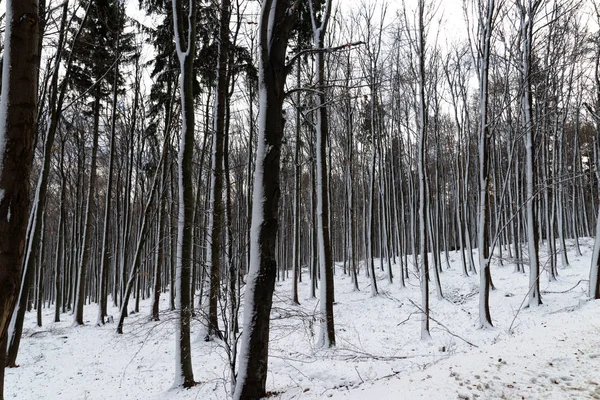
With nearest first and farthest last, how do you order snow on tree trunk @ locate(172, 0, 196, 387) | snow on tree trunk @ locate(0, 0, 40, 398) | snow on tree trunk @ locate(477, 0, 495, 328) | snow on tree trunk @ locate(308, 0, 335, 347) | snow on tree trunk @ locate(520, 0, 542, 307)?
1. snow on tree trunk @ locate(0, 0, 40, 398)
2. snow on tree trunk @ locate(172, 0, 196, 387)
3. snow on tree trunk @ locate(308, 0, 335, 347)
4. snow on tree trunk @ locate(477, 0, 495, 328)
5. snow on tree trunk @ locate(520, 0, 542, 307)

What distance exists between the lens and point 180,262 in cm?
612

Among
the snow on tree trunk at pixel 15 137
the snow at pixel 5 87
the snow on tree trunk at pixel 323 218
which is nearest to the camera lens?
the snow on tree trunk at pixel 15 137

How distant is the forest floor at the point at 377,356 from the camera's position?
3863mm

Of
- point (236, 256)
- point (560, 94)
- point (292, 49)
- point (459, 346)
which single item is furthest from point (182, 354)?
point (560, 94)

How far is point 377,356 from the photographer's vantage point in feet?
22.5

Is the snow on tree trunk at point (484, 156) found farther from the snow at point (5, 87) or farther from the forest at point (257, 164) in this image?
the snow at point (5, 87)

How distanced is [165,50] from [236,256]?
1031 cm

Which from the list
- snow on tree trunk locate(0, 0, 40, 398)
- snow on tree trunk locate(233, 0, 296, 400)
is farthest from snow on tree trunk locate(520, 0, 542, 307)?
snow on tree trunk locate(0, 0, 40, 398)

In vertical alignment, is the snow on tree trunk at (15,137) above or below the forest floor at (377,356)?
above

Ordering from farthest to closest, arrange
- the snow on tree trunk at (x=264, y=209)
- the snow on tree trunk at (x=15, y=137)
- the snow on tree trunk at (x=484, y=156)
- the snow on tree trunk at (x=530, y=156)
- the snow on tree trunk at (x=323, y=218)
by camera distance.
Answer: the snow on tree trunk at (x=530, y=156) < the snow on tree trunk at (x=484, y=156) < the snow on tree trunk at (x=323, y=218) < the snow on tree trunk at (x=264, y=209) < the snow on tree trunk at (x=15, y=137)

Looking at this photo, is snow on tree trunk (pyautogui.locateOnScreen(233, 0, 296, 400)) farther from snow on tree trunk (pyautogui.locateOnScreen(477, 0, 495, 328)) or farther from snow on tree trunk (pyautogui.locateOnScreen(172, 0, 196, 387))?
snow on tree trunk (pyautogui.locateOnScreen(477, 0, 495, 328))

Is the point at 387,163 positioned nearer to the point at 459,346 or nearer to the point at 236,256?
the point at 459,346

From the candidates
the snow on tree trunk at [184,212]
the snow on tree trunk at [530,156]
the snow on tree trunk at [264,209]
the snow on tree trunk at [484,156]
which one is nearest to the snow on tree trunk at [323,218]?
the snow on tree trunk at [184,212]

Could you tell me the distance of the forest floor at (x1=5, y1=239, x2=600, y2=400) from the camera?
152 inches
